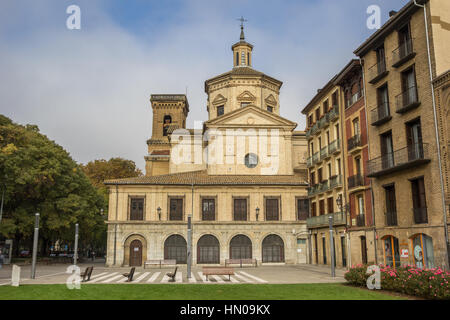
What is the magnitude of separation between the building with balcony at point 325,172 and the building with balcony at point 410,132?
5.24 meters

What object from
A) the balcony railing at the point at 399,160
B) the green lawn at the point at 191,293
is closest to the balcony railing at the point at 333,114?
the balcony railing at the point at 399,160

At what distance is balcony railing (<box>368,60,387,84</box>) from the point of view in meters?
26.0

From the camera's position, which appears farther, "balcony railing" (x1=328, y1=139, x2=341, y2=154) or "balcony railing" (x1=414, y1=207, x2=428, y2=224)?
"balcony railing" (x1=328, y1=139, x2=341, y2=154)

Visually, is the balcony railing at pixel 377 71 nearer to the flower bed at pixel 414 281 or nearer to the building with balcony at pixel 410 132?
the building with balcony at pixel 410 132

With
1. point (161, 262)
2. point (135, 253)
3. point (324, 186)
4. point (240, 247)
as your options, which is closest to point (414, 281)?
point (324, 186)

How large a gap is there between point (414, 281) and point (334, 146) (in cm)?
1991

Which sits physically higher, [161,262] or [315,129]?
[315,129]

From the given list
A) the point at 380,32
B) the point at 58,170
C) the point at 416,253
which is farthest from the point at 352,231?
the point at 58,170

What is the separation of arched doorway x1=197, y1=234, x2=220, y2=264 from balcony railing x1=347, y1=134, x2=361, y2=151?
633 inches

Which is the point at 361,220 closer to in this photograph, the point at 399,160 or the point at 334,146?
the point at 399,160

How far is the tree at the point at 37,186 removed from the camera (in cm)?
3619

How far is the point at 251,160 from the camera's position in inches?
1740

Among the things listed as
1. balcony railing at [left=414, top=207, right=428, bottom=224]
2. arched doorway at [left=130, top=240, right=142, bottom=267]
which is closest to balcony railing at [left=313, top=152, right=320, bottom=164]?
balcony railing at [left=414, top=207, right=428, bottom=224]

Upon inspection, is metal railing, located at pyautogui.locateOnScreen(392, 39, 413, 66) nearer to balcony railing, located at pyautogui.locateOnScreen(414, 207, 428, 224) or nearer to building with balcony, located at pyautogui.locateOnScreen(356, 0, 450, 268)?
building with balcony, located at pyautogui.locateOnScreen(356, 0, 450, 268)
